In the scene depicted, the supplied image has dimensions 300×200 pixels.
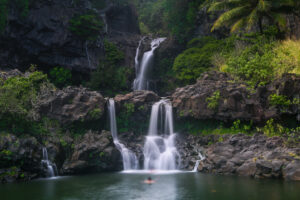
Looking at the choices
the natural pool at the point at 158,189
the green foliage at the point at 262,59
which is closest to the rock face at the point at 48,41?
the green foliage at the point at 262,59

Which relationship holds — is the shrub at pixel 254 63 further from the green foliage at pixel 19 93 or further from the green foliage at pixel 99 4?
the green foliage at pixel 99 4

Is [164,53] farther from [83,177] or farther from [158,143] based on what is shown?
[83,177]

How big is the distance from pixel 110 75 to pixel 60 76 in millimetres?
4756

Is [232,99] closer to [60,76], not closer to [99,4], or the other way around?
[60,76]

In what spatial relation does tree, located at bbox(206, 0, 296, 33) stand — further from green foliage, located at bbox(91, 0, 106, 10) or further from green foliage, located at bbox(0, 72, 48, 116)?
green foliage, located at bbox(91, 0, 106, 10)

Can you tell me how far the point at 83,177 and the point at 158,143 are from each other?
5843 mm

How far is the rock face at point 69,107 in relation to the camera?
63.7 feet

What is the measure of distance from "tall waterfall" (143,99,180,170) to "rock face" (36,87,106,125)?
3.96 metres

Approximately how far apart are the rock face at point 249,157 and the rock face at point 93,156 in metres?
4.49

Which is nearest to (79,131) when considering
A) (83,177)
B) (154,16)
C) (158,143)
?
(83,177)

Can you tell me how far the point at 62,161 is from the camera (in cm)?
1773

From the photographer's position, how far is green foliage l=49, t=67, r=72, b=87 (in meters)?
28.3

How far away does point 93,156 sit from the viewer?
18094mm

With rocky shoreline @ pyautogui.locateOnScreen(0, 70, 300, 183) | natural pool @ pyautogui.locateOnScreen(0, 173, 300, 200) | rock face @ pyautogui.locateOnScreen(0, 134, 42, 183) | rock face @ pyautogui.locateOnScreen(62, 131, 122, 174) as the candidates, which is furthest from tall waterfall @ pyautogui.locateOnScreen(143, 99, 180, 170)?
rock face @ pyautogui.locateOnScreen(0, 134, 42, 183)
